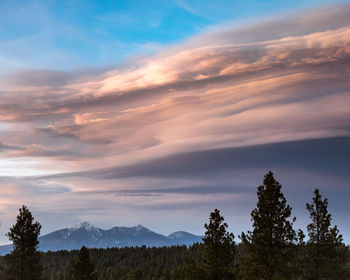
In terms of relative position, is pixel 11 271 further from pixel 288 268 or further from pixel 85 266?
pixel 288 268

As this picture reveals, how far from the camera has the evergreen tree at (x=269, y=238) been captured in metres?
45.7

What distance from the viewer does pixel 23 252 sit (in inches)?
2574

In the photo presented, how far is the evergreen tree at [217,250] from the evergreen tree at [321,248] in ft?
28.8

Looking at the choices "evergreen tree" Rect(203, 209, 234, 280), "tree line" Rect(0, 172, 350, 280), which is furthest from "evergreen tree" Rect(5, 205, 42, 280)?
"evergreen tree" Rect(203, 209, 234, 280)

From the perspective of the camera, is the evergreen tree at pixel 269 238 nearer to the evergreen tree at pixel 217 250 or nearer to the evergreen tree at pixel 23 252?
the evergreen tree at pixel 217 250

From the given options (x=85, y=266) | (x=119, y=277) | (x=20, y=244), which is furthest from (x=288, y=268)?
(x=119, y=277)

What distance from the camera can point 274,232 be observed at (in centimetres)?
4600

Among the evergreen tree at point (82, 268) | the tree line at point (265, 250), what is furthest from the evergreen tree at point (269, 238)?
the evergreen tree at point (82, 268)

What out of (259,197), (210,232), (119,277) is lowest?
(119,277)

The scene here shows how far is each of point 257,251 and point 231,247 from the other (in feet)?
22.2

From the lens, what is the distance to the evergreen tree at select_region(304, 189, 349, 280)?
51.4 m

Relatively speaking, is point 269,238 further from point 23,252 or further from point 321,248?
point 23,252

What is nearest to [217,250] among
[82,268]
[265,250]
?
[265,250]

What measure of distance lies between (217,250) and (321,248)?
1175cm
